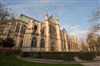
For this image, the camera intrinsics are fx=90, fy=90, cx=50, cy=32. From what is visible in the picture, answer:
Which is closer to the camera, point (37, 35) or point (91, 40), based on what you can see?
point (91, 40)

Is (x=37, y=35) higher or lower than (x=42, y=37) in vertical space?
higher

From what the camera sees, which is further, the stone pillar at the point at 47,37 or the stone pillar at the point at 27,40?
the stone pillar at the point at 47,37

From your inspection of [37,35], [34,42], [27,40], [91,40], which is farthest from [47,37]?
[91,40]

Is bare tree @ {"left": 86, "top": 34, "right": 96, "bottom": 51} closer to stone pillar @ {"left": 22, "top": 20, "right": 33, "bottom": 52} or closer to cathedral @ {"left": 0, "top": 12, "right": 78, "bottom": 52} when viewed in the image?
cathedral @ {"left": 0, "top": 12, "right": 78, "bottom": 52}

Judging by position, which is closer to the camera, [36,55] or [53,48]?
[36,55]

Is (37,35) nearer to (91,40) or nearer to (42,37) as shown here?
(42,37)

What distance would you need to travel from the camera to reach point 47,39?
36.6 m

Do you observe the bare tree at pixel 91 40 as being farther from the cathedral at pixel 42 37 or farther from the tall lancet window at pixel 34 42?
the tall lancet window at pixel 34 42

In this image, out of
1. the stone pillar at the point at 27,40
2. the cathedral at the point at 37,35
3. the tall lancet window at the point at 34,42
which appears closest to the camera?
the stone pillar at the point at 27,40

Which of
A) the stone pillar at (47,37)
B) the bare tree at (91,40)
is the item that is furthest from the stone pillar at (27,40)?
the bare tree at (91,40)

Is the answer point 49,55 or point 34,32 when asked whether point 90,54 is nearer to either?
point 49,55

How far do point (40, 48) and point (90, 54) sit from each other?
68.1 ft

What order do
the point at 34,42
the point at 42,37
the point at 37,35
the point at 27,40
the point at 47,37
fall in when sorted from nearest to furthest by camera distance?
the point at 27,40 < the point at 34,42 < the point at 37,35 < the point at 42,37 < the point at 47,37

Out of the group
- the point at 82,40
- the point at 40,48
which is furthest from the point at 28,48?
the point at 82,40
